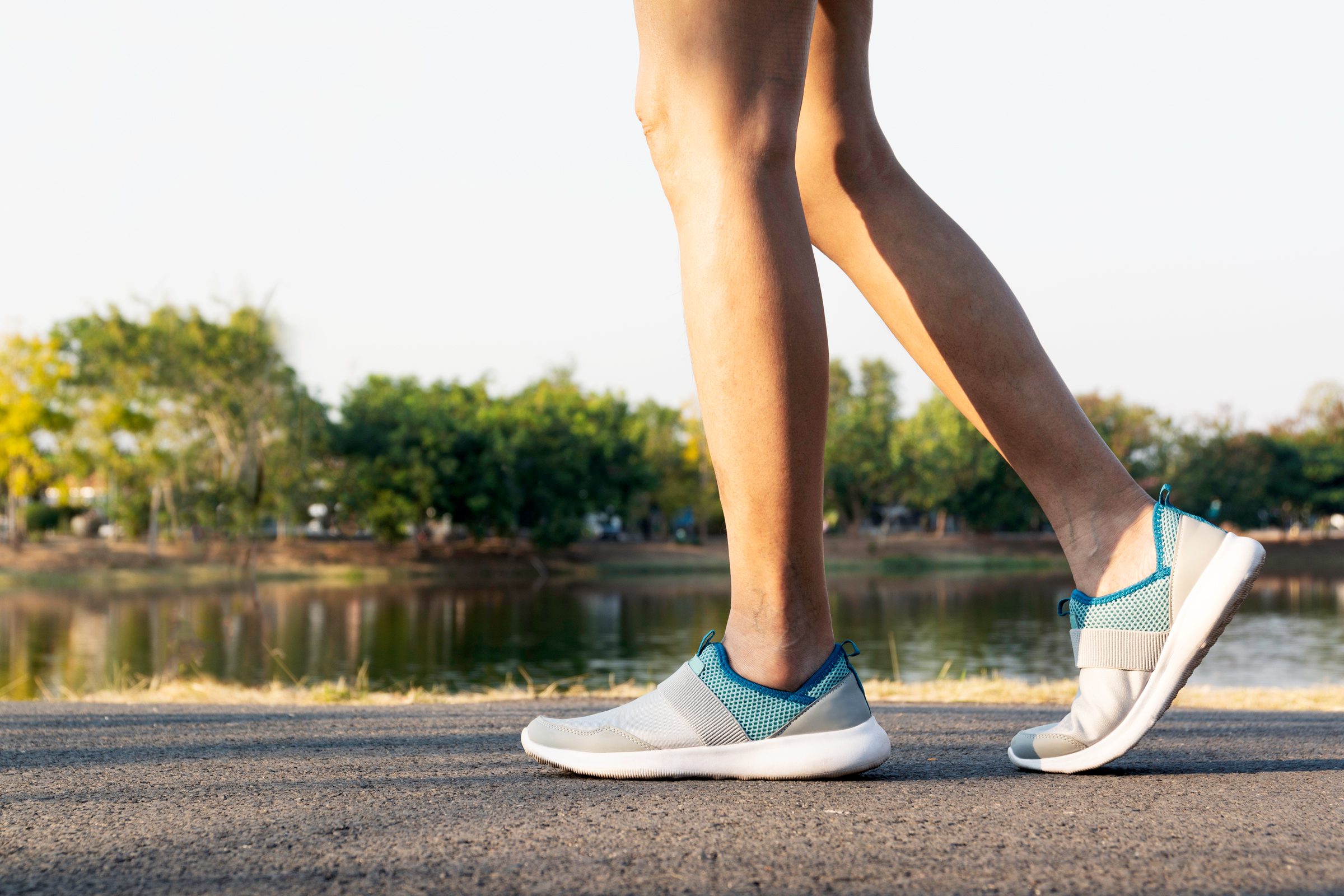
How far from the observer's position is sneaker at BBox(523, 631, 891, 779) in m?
1.18

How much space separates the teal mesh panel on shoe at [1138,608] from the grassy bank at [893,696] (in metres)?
1.79

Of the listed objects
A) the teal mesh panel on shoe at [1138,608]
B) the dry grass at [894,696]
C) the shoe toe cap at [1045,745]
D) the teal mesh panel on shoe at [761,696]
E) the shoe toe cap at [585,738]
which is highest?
the teal mesh panel on shoe at [1138,608]

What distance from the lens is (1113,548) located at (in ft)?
4.22

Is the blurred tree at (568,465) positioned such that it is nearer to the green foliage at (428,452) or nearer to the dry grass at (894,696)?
the green foliage at (428,452)

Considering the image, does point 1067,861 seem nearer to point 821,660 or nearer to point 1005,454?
point 821,660

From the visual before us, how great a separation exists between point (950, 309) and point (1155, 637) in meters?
0.44

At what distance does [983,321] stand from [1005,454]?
0.16m

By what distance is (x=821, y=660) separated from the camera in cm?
121

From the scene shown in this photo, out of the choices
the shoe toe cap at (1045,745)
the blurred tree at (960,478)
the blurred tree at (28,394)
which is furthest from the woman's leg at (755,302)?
the blurred tree at (960,478)

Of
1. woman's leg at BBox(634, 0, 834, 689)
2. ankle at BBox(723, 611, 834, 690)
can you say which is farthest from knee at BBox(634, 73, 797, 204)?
ankle at BBox(723, 611, 834, 690)

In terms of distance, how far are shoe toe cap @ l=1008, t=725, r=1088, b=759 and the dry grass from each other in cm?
182

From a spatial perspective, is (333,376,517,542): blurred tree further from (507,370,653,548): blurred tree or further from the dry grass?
the dry grass

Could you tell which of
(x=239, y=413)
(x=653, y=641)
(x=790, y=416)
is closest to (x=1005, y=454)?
(x=790, y=416)

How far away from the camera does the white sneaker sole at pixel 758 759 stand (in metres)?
1.17
